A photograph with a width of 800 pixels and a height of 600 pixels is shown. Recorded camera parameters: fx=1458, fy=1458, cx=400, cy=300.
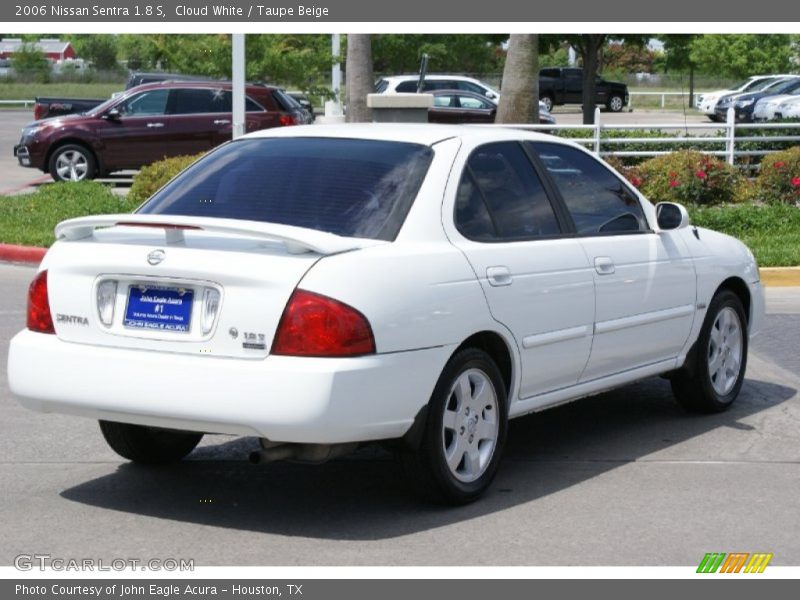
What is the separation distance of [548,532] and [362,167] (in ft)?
5.91

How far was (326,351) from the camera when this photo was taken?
18.4 feet

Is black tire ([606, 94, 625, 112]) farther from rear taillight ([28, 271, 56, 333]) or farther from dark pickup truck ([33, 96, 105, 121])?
rear taillight ([28, 271, 56, 333])

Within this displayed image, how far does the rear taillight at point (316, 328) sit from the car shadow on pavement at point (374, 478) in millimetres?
790

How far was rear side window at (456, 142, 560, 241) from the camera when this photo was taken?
6.54 metres

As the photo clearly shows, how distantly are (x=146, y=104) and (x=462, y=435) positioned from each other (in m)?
18.7

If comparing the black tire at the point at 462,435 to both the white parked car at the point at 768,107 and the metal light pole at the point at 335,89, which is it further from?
the white parked car at the point at 768,107

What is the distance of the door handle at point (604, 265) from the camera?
23.2 ft

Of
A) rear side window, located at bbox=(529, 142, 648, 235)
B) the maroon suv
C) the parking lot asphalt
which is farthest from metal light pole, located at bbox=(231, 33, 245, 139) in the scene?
rear side window, located at bbox=(529, 142, 648, 235)

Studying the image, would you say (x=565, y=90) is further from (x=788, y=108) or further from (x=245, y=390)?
(x=245, y=390)

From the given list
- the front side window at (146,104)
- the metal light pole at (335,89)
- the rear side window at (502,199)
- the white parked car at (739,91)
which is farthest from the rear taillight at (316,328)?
the white parked car at (739,91)

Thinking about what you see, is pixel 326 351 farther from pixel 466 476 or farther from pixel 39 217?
pixel 39 217

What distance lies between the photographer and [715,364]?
829 centimetres

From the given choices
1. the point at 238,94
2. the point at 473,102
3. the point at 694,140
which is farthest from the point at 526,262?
the point at 473,102

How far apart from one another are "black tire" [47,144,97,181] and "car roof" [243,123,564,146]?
17.0m
